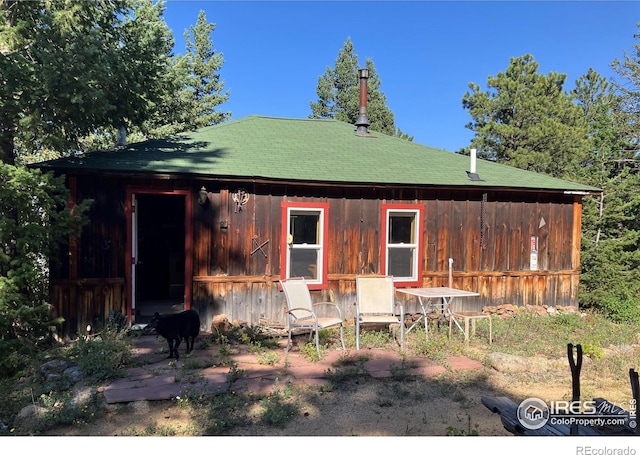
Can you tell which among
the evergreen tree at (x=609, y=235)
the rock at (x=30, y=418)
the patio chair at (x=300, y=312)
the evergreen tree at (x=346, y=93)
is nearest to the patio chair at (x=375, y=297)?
the patio chair at (x=300, y=312)

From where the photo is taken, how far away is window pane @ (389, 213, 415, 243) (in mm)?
7906

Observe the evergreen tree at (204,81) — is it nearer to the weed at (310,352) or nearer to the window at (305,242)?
the window at (305,242)

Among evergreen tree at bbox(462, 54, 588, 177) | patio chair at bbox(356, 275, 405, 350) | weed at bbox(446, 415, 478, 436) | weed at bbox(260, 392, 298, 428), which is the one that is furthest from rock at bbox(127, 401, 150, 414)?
evergreen tree at bbox(462, 54, 588, 177)

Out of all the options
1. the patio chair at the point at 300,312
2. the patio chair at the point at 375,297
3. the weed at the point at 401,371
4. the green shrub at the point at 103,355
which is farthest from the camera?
the patio chair at the point at 375,297

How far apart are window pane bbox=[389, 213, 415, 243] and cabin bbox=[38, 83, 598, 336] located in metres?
0.02

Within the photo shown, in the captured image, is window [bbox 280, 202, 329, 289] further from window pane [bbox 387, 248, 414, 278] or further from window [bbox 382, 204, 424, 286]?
window pane [bbox 387, 248, 414, 278]

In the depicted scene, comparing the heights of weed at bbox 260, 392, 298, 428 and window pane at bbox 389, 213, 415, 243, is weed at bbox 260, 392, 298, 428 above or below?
below

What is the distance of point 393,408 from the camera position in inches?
168

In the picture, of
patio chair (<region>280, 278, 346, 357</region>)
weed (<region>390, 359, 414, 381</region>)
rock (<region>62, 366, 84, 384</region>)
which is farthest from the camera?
patio chair (<region>280, 278, 346, 357</region>)

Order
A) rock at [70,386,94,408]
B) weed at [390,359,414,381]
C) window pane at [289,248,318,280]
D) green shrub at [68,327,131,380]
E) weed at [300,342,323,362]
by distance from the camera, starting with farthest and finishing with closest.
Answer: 1. window pane at [289,248,318,280]
2. weed at [300,342,323,362]
3. weed at [390,359,414,381]
4. green shrub at [68,327,131,380]
5. rock at [70,386,94,408]

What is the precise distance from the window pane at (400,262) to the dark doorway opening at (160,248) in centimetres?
446

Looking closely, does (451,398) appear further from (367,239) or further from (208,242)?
(208,242)

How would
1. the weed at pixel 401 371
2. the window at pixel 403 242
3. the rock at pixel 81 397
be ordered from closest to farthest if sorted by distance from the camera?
the rock at pixel 81 397 < the weed at pixel 401 371 < the window at pixel 403 242

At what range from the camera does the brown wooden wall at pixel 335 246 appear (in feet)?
21.4
